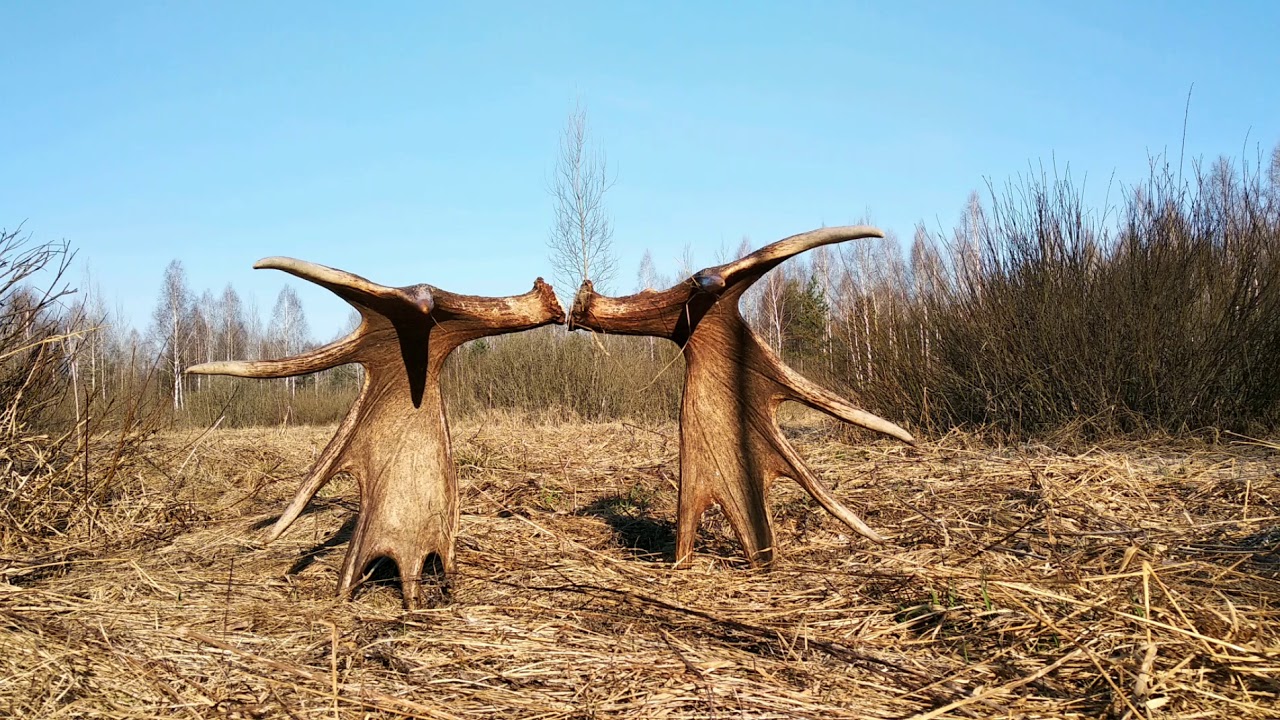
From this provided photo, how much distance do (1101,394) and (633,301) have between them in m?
5.24

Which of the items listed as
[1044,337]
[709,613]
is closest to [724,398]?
[709,613]

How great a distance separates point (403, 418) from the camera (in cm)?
351

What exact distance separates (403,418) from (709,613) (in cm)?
171

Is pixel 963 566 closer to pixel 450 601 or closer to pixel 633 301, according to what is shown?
pixel 633 301

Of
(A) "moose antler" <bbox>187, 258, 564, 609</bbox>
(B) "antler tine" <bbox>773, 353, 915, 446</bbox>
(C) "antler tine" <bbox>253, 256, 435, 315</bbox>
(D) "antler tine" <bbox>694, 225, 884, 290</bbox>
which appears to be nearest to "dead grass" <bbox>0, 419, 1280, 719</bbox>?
(A) "moose antler" <bbox>187, 258, 564, 609</bbox>

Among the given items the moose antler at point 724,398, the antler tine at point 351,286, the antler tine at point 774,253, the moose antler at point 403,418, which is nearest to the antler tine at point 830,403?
the moose antler at point 724,398

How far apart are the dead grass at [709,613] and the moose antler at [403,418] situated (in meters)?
0.21

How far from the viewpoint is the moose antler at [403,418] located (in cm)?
322

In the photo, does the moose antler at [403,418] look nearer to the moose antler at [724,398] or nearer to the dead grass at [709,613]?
the dead grass at [709,613]

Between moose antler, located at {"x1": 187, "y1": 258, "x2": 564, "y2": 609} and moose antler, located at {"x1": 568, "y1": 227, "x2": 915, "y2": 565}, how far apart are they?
0.45m

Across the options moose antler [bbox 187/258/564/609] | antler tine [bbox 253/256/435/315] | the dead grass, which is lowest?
the dead grass

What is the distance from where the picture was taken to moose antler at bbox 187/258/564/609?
3.22 m

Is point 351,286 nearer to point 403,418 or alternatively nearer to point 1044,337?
point 403,418

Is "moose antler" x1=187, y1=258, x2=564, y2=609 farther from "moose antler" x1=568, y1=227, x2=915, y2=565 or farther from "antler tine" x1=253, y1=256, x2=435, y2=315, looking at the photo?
"moose antler" x1=568, y1=227, x2=915, y2=565
